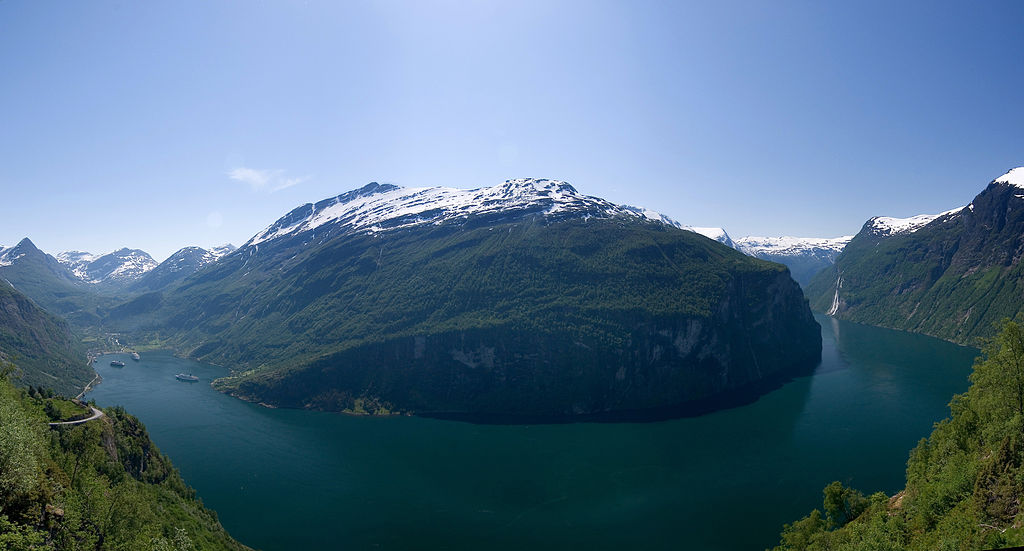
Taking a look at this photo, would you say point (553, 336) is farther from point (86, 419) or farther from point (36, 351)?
point (36, 351)

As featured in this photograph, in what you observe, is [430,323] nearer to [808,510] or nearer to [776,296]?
[808,510]

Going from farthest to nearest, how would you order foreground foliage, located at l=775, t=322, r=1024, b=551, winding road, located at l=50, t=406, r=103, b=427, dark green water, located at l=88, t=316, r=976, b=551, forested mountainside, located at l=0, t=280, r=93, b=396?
1. forested mountainside, located at l=0, t=280, r=93, b=396
2. dark green water, located at l=88, t=316, r=976, b=551
3. winding road, located at l=50, t=406, r=103, b=427
4. foreground foliage, located at l=775, t=322, r=1024, b=551

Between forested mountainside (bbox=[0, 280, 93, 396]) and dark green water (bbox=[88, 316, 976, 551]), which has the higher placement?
forested mountainside (bbox=[0, 280, 93, 396])

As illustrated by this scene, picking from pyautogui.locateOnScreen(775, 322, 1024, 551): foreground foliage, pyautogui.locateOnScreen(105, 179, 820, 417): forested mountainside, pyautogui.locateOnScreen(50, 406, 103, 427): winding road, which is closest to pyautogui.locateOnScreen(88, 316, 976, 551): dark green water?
pyautogui.locateOnScreen(105, 179, 820, 417): forested mountainside

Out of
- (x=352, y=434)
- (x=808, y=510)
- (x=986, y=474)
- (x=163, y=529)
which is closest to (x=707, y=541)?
(x=808, y=510)

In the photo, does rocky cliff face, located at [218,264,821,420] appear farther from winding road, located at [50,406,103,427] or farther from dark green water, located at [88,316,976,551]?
winding road, located at [50,406,103,427]
